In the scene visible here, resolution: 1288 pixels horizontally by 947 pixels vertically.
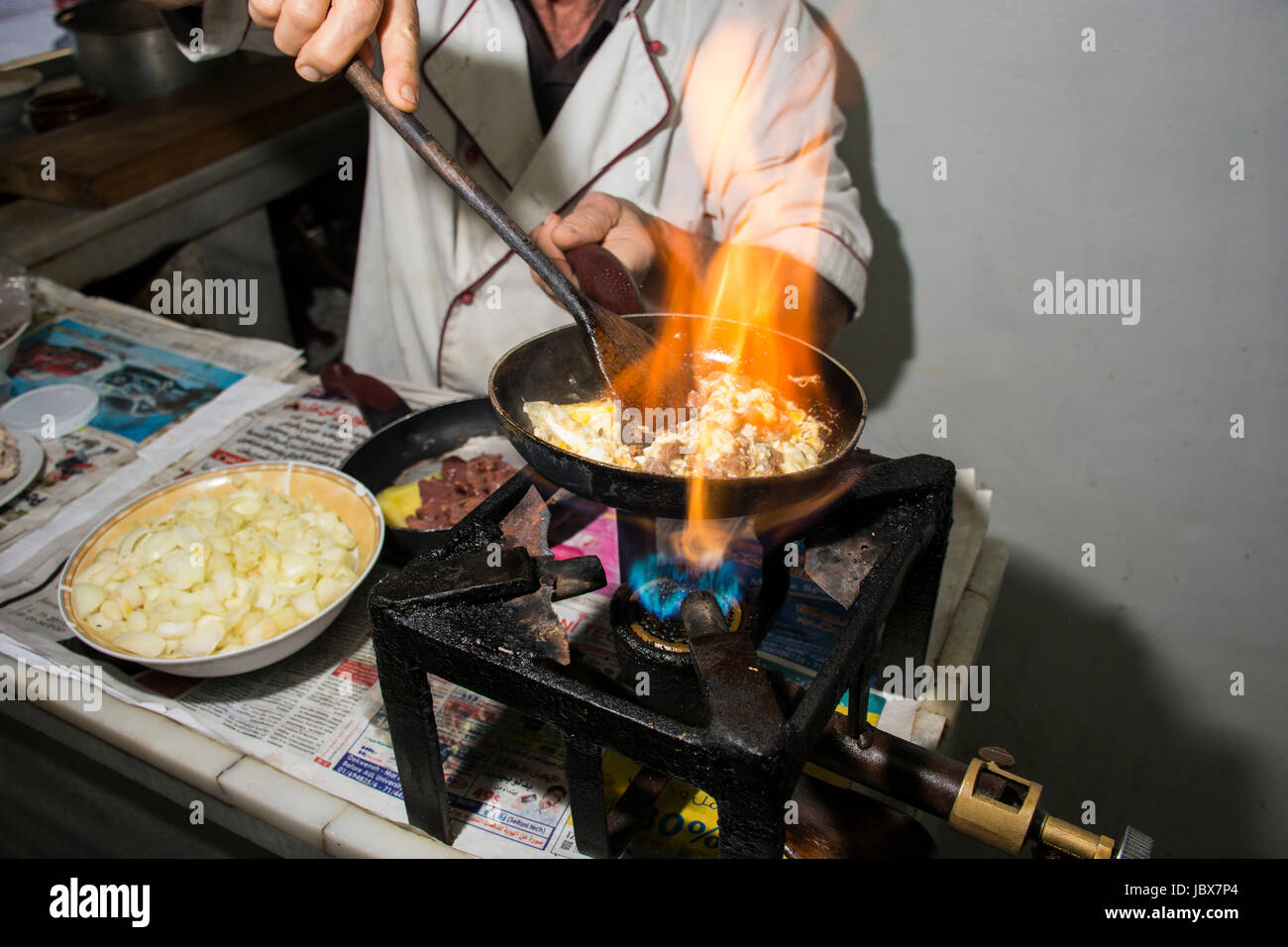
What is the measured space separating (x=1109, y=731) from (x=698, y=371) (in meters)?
2.10

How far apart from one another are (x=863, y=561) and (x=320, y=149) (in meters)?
3.19

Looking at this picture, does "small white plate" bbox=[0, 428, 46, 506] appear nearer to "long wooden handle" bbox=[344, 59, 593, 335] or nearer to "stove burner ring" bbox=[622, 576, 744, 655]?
"long wooden handle" bbox=[344, 59, 593, 335]

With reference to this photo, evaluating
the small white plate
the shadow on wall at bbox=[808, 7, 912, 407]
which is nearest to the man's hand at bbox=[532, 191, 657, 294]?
the shadow on wall at bbox=[808, 7, 912, 407]

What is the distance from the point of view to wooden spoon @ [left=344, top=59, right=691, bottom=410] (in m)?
1.27

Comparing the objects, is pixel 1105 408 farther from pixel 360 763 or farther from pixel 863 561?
pixel 360 763

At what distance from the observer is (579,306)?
129 cm

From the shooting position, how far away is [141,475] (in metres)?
1.92

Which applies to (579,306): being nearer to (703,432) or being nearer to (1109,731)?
(703,432)

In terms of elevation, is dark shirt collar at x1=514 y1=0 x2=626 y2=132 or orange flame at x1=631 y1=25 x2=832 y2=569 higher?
dark shirt collar at x1=514 y1=0 x2=626 y2=132

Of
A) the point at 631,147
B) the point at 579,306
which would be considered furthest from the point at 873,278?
the point at 579,306

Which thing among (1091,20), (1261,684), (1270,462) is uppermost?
(1091,20)

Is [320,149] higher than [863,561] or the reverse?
higher

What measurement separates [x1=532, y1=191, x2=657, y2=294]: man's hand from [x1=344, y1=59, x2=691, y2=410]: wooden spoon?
0.38m
